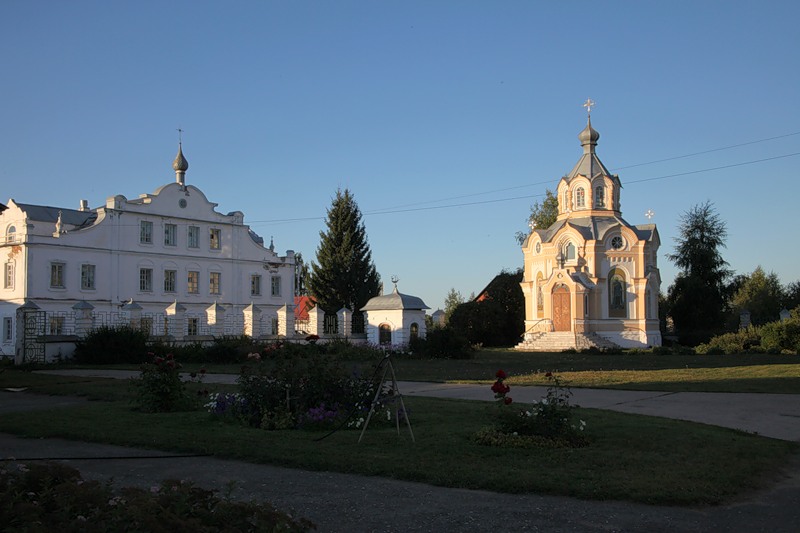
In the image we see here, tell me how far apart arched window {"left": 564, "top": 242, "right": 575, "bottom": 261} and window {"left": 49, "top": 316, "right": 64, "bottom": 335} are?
104ft

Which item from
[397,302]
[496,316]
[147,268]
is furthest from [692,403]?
[496,316]

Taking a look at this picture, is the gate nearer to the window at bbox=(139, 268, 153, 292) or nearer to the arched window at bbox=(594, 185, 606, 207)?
the window at bbox=(139, 268, 153, 292)

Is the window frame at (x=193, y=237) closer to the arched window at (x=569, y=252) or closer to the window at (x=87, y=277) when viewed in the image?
the window at (x=87, y=277)

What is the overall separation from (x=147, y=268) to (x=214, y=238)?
5194mm

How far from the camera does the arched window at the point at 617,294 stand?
5003 centimetres

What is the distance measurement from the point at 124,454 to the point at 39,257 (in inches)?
1303

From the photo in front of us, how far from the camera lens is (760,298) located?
65.9 metres

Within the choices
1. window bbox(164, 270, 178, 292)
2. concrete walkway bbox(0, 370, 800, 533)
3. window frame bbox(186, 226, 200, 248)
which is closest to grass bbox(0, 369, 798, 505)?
concrete walkway bbox(0, 370, 800, 533)

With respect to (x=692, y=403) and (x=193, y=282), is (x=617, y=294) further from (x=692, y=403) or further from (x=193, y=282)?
(x=692, y=403)

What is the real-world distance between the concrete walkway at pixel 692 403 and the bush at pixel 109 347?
15.4 metres

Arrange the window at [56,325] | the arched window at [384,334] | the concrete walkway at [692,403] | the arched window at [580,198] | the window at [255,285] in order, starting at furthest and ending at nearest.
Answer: the arched window at [580,198] → the window at [255,285] → the arched window at [384,334] → the window at [56,325] → the concrete walkway at [692,403]

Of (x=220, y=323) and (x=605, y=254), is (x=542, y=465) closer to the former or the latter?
(x=220, y=323)

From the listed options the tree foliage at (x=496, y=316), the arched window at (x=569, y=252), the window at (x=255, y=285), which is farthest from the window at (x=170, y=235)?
the arched window at (x=569, y=252)

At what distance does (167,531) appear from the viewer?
4.26 m
